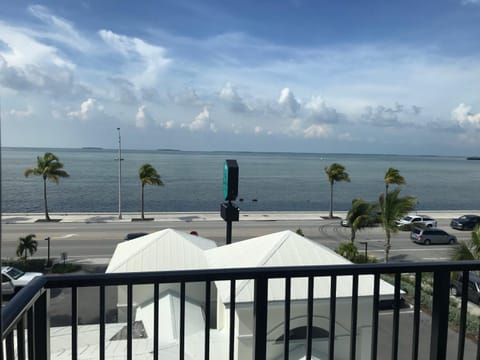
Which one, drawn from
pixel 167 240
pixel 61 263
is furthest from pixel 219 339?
pixel 61 263

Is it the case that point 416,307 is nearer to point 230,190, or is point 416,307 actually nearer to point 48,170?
point 230,190

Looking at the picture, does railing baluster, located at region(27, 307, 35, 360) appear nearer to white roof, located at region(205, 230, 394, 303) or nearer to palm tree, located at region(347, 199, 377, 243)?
white roof, located at region(205, 230, 394, 303)

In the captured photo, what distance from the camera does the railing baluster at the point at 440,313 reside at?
2.57 meters

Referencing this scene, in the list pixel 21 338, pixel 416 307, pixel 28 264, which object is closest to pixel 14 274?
pixel 28 264

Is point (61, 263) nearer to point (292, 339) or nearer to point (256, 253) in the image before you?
point (256, 253)

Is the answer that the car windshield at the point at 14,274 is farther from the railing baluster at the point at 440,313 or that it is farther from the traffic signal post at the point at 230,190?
the railing baluster at the point at 440,313

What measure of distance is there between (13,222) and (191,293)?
85.4ft

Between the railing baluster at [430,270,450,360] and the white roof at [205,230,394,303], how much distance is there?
8.85 feet

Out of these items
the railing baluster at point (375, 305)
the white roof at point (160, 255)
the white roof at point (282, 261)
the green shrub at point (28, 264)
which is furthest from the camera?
the green shrub at point (28, 264)

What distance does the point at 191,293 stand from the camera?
9.33 metres

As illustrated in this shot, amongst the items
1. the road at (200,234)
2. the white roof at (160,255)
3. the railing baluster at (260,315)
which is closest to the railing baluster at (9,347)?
the railing baluster at (260,315)

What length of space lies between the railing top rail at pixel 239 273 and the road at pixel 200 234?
18.5 metres

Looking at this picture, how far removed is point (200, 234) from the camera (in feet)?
85.0

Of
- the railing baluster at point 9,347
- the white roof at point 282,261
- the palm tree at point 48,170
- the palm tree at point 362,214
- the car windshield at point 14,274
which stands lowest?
the car windshield at point 14,274
